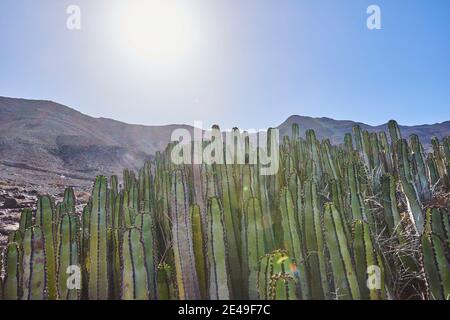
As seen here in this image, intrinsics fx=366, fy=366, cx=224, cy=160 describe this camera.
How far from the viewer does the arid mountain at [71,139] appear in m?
13.4

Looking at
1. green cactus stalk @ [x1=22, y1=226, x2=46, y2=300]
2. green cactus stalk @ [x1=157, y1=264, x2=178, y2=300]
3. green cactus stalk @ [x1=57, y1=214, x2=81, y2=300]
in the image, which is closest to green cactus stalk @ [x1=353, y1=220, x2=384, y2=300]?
green cactus stalk @ [x1=157, y1=264, x2=178, y2=300]

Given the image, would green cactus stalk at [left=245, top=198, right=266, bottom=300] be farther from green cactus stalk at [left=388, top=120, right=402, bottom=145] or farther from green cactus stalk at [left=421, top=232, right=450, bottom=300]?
green cactus stalk at [left=388, top=120, right=402, bottom=145]

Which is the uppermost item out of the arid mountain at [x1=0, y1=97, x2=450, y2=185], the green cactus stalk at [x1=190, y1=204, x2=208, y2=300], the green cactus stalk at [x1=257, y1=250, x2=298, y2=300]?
the arid mountain at [x1=0, y1=97, x2=450, y2=185]

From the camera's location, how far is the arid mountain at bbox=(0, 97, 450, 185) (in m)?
13.4

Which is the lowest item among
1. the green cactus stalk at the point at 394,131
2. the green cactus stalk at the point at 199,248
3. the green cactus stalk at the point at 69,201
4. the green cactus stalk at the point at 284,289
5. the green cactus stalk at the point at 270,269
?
the green cactus stalk at the point at 284,289

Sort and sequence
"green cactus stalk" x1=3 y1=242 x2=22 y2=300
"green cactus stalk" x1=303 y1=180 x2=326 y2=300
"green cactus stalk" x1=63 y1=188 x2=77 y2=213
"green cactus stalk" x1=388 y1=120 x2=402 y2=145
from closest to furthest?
"green cactus stalk" x1=3 y1=242 x2=22 y2=300 → "green cactus stalk" x1=303 y1=180 x2=326 y2=300 → "green cactus stalk" x1=63 y1=188 x2=77 y2=213 → "green cactus stalk" x1=388 y1=120 x2=402 y2=145

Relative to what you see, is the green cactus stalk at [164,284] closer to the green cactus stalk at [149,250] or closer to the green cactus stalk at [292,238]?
the green cactus stalk at [149,250]

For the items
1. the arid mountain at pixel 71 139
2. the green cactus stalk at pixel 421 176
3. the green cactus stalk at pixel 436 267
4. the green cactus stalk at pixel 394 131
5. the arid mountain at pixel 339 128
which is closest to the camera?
the green cactus stalk at pixel 436 267

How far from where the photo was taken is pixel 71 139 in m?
18.4

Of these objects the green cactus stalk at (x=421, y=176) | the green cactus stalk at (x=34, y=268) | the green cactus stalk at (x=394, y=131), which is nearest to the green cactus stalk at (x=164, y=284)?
the green cactus stalk at (x=34, y=268)

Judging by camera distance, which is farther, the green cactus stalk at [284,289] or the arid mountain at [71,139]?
the arid mountain at [71,139]

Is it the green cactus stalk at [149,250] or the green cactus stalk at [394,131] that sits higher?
the green cactus stalk at [394,131]
